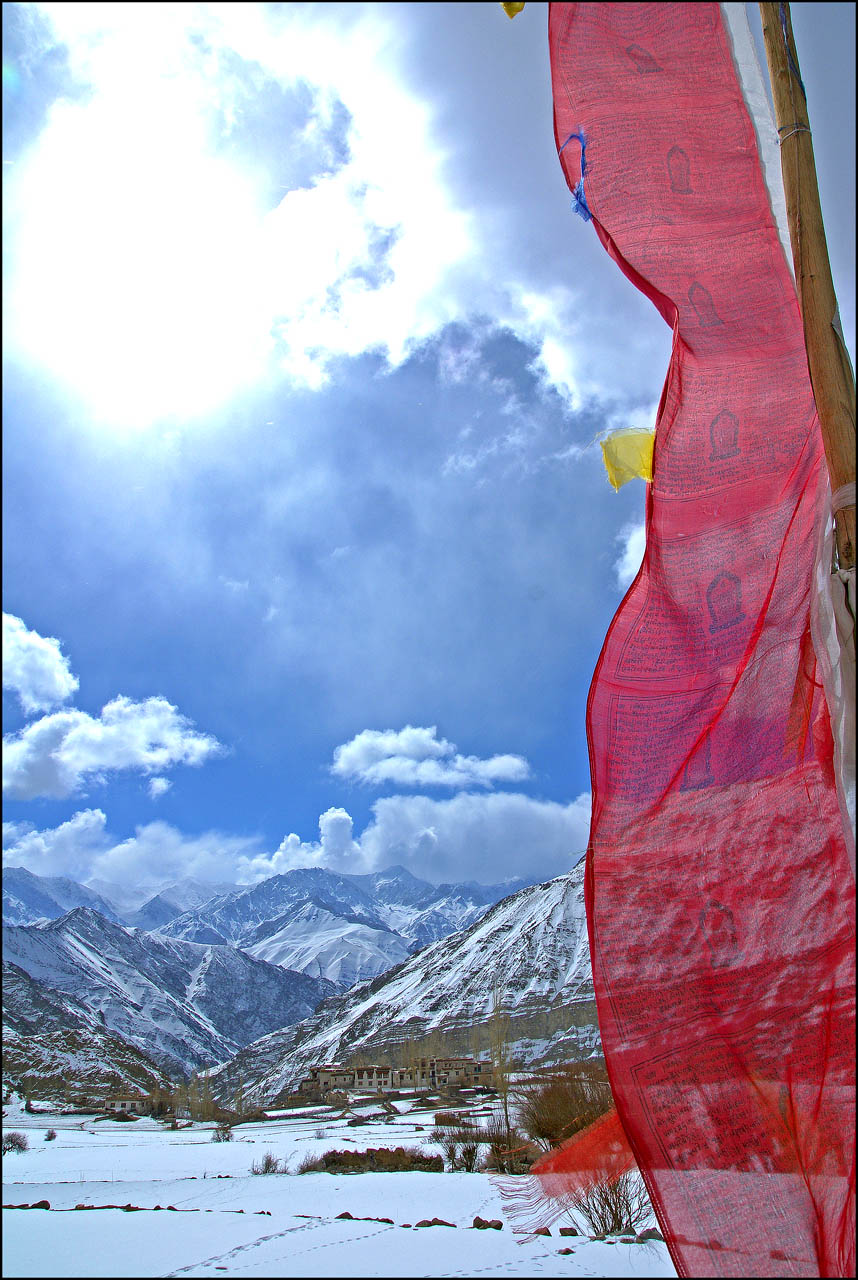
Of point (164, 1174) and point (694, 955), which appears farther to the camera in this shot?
point (164, 1174)

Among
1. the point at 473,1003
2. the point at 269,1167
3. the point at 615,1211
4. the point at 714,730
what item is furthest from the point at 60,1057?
the point at 714,730

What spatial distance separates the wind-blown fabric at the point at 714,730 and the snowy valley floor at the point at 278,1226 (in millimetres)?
1167

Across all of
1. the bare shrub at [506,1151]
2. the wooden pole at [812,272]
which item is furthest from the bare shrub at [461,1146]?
the wooden pole at [812,272]

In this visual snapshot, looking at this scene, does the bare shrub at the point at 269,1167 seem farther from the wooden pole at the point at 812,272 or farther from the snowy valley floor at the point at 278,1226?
the wooden pole at the point at 812,272

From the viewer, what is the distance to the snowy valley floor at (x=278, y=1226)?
4.55 metres

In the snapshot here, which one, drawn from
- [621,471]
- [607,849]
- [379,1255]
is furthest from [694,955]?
[379,1255]

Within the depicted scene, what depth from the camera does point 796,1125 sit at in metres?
2.42

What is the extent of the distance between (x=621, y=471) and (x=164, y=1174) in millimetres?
16601

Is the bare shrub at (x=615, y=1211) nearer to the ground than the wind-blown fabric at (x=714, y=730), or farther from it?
nearer to the ground

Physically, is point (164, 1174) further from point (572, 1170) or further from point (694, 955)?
point (694, 955)

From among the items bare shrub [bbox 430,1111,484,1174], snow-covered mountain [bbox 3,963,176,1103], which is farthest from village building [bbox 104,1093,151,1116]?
bare shrub [bbox 430,1111,484,1174]

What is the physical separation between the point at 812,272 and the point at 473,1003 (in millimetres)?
97640

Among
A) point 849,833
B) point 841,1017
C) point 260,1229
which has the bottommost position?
point 260,1229

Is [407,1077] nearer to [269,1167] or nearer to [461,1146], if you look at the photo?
[461,1146]
